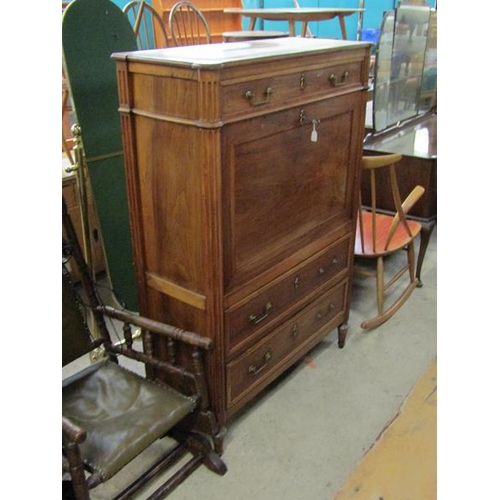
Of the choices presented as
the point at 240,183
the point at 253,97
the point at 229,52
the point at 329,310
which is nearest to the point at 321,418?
the point at 329,310

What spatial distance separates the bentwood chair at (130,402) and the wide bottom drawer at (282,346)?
145 mm

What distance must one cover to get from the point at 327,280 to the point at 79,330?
38.5 inches

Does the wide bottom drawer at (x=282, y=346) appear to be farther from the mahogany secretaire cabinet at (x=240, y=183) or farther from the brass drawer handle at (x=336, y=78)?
the brass drawer handle at (x=336, y=78)

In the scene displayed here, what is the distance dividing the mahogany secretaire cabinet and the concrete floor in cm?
18

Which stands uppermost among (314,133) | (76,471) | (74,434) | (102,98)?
(102,98)

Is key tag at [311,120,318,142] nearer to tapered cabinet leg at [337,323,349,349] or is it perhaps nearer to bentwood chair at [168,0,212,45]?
tapered cabinet leg at [337,323,349,349]

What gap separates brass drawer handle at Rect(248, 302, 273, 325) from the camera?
1.73 metres

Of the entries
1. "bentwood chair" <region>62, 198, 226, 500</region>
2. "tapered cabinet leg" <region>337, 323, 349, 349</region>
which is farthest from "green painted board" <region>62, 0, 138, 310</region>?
"tapered cabinet leg" <region>337, 323, 349, 349</region>

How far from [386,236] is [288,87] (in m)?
1.22

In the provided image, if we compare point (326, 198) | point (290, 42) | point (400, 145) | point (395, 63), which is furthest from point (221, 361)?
point (395, 63)

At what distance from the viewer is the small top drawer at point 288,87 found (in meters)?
1.39

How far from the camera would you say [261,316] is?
1.78 metres

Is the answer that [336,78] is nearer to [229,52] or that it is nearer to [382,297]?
[229,52]

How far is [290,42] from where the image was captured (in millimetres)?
1826
